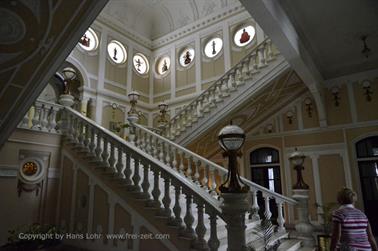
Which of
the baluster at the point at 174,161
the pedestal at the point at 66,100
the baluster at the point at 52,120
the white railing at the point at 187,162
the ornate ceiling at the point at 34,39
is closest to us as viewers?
the ornate ceiling at the point at 34,39

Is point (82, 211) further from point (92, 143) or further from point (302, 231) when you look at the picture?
point (302, 231)

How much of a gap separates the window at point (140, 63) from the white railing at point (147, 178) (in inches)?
241

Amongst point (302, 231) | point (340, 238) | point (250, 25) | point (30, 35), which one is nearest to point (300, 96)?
point (250, 25)

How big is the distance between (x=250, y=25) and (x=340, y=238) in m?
7.85

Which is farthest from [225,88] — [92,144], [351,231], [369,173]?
[351,231]

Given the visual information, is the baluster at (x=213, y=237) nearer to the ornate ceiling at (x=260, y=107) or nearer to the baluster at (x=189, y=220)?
the baluster at (x=189, y=220)

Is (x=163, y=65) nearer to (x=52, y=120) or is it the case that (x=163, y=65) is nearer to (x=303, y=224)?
(x=52, y=120)

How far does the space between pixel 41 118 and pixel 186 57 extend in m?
6.80

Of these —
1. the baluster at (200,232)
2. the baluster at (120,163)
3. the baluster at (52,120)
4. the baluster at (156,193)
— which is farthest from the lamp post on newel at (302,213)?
the baluster at (52,120)

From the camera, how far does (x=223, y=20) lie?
9688 millimetres

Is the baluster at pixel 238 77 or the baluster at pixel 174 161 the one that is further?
the baluster at pixel 238 77

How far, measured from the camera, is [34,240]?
3.47m

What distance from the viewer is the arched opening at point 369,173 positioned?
21.1 ft

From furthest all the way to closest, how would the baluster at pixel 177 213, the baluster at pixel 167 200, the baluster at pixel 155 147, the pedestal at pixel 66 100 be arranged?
the baluster at pixel 155 147, the pedestal at pixel 66 100, the baluster at pixel 167 200, the baluster at pixel 177 213
